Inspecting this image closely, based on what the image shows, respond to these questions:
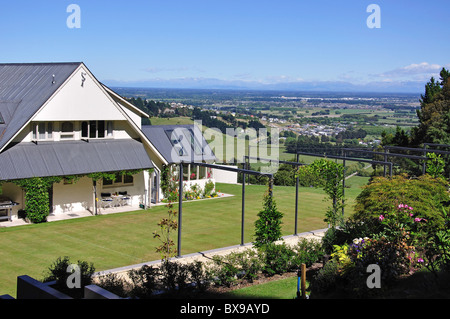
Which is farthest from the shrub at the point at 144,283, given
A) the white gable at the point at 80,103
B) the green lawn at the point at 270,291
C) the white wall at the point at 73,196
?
the white gable at the point at 80,103

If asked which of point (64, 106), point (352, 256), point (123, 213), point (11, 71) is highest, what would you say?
point (11, 71)

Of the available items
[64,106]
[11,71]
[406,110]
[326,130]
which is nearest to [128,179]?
[64,106]

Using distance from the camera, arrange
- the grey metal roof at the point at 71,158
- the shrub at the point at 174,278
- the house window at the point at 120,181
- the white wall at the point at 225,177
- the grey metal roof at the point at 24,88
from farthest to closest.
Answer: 1. the white wall at the point at 225,177
2. the house window at the point at 120,181
3. the grey metal roof at the point at 24,88
4. the grey metal roof at the point at 71,158
5. the shrub at the point at 174,278

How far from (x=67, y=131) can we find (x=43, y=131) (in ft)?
3.83

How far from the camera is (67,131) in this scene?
2434 centimetres

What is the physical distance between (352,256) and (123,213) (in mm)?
14827

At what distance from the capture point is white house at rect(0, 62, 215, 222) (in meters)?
22.3

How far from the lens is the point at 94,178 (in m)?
23.6

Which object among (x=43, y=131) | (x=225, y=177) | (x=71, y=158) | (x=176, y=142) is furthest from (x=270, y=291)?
(x=225, y=177)

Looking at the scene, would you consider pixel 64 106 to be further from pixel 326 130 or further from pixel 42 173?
pixel 326 130

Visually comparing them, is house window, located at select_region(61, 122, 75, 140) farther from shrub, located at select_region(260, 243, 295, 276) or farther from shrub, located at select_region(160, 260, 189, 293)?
shrub, located at select_region(160, 260, 189, 293)

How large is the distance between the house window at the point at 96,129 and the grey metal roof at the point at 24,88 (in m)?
2.42

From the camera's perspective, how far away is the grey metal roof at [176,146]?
91.6 feet

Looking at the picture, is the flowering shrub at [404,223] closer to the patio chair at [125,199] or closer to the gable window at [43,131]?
the patio chair at [125,199]
